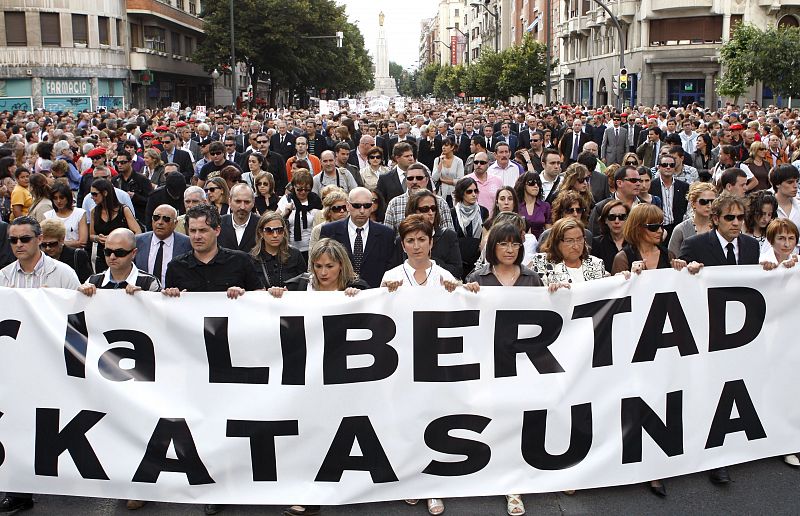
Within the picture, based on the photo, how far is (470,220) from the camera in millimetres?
8922

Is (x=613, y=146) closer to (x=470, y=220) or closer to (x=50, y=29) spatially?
(x=470, y=220)

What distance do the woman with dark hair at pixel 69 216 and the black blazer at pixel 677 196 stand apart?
5840mm

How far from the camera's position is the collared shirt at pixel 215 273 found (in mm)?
6141

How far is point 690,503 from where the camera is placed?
5262mm

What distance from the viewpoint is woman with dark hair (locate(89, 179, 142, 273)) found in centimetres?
880

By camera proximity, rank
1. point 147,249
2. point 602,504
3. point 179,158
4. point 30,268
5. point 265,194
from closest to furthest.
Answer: point 602,504, point 30,268, point 147,249, point 265,194, point 179,158

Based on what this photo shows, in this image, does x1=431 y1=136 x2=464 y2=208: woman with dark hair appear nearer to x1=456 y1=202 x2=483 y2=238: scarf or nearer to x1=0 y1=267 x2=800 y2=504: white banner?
x1=456 y1=202 x2=483 y2=238: scarf

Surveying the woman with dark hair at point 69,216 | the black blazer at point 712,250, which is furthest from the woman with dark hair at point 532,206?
the woman with dark hair at point 69,216

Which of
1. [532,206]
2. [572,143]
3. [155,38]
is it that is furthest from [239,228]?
[155,38]

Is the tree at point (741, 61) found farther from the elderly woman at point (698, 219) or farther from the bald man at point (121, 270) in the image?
the bald man at point (121, 270)

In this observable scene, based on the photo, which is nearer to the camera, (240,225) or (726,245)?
(726,245)

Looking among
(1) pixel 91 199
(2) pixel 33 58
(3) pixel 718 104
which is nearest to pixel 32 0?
(2) pixel 33 58

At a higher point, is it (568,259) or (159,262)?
(568,259)

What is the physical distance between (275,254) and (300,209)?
2466 mm
